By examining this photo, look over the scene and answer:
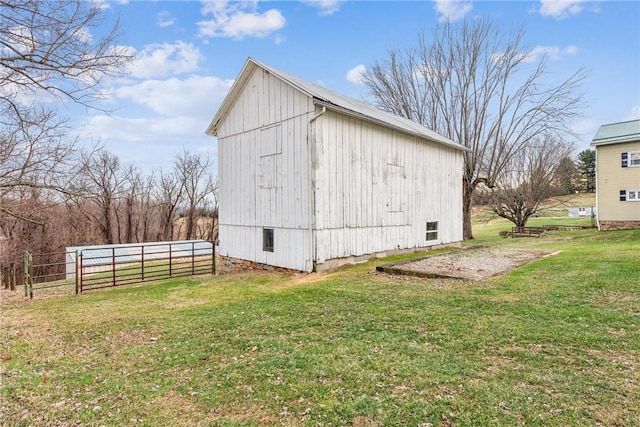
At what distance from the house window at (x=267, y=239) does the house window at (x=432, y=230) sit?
253 inches

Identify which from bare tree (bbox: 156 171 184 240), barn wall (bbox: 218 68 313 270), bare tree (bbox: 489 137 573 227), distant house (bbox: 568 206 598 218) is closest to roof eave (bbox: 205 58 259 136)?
barn wall (bbox: 218 68 313 270)

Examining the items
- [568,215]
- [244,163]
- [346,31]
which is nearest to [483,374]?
[244,163]

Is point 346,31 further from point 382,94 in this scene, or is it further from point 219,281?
point 219,281

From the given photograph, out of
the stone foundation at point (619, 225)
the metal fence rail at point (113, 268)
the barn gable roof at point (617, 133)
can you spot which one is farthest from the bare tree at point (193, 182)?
the stone foundation at point (619, 225)

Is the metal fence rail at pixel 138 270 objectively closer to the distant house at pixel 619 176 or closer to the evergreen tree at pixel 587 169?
the distant house at pixel 619 176

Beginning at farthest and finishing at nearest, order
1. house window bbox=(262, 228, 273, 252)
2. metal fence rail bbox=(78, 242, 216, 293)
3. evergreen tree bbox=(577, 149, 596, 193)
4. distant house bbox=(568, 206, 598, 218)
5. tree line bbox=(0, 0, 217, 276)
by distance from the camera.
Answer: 1. evergreen tree bbox=(577, 149, 596, 193)
2. distant house bbox=(568, 206, 598, 218)
3. house window bbox=(262, 228, 273, 252)
4. metal fence rail bbox=(78, 242, 216, 293)
5. tree line bbox=(0, 0, 217, 276)

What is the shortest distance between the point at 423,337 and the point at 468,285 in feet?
10.7

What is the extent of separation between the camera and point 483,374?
3.40 m

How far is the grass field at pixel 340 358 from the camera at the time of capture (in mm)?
2859

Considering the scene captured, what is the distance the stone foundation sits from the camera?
18344 millimetres

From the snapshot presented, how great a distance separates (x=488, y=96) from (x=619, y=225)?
10161 millimetres

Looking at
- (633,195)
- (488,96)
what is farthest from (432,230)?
(633,195)

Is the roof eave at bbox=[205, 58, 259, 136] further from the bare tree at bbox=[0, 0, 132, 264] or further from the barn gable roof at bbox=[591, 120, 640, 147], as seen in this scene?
the barn gable roof at bbox=[591, 120, 640, 147]

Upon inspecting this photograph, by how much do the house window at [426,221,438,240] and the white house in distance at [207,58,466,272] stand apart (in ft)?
0.39
